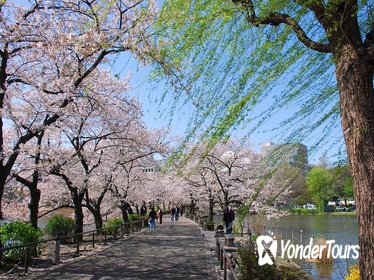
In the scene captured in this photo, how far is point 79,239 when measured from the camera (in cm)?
1945

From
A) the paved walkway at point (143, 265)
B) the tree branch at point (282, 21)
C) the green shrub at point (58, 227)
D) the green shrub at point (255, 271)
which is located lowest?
the paved walkway at point (143, 265)

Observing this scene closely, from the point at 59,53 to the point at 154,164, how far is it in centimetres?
2237

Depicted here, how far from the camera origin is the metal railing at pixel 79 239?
11602 mm

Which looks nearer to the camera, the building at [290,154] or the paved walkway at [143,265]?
the building at [290,154]

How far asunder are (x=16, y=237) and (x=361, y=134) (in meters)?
12.4

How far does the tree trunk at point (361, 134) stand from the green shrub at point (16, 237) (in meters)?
11.8

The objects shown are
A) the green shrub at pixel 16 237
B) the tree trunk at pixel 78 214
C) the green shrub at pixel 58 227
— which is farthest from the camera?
the green shrub at pixel 58 227

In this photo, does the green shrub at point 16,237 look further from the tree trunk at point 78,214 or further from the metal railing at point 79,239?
the tree trunk at point 78,214

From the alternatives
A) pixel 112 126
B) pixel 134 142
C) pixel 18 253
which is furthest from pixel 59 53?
pixel 134 142

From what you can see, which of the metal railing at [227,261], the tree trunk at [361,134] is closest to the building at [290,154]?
the tree trunk at [361,134]

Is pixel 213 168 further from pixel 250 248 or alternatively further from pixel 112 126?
pixel 250 248

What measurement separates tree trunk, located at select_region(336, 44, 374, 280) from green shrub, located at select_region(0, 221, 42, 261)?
11766 mm

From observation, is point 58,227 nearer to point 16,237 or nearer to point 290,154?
point 16,237

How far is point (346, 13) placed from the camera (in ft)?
11.5
